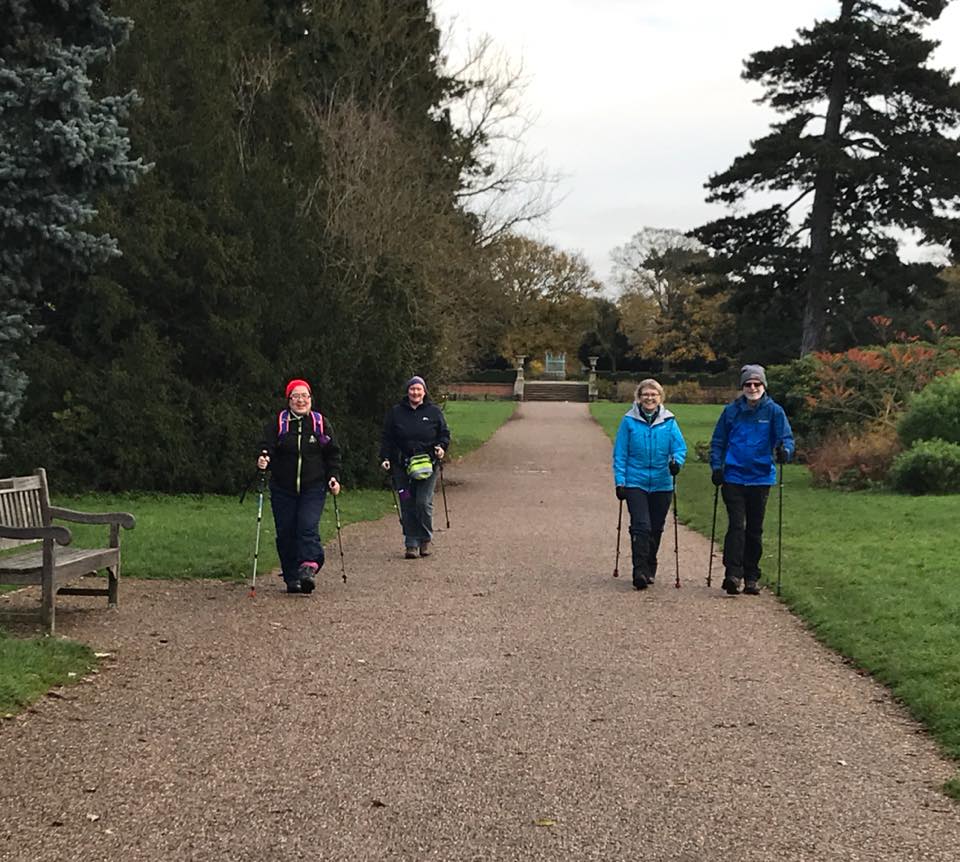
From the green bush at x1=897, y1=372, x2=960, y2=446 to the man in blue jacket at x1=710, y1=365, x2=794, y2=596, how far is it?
10652 mm

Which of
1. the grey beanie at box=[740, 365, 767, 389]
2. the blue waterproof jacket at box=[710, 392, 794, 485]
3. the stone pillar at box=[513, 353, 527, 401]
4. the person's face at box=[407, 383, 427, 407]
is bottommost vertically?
the stone pillar at box=[513, 353, 527, 401]

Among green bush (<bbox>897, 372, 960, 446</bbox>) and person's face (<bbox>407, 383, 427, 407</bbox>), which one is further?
green bush (<bbox>897, 372, 960, 446</bbox>)

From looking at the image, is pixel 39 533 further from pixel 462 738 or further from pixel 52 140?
pixel 52 140

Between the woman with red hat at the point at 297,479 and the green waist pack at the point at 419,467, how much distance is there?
2075 millimetres

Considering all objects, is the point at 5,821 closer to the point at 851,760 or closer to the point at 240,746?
the point at 240,746

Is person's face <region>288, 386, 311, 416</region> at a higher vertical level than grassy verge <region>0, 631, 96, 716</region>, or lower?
higher

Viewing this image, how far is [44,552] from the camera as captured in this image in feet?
25.6

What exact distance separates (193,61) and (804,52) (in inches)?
966

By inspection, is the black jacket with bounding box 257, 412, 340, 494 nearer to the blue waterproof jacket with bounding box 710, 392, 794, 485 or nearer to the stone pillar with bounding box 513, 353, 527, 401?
the blue waterproof jacket with bounding box 710, 392, 794, 485

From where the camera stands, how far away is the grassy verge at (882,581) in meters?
6.93

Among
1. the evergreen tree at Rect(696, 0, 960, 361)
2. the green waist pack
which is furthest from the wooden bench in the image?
the evergreen tree at Rect(696, 0, 960, 361)

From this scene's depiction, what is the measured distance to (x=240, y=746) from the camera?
5.46 meters

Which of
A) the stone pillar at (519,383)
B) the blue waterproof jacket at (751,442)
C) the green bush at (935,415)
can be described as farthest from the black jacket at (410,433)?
the stone pillar at (519,383)

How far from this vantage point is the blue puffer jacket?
10.6m
